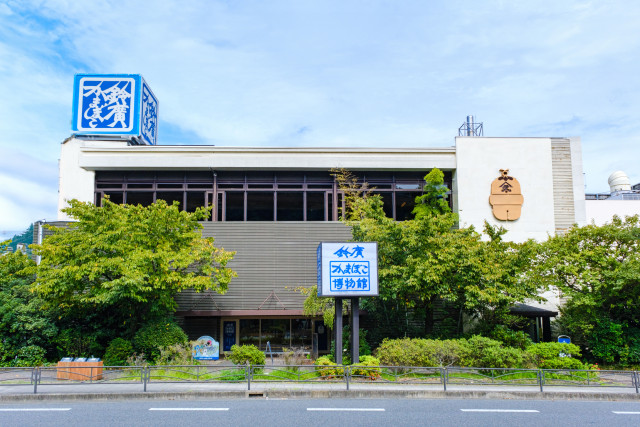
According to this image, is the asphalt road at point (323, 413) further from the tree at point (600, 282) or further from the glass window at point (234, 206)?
the glass window at point (234, 206)

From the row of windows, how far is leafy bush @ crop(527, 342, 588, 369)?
390 inches

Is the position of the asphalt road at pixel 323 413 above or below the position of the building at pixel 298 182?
below

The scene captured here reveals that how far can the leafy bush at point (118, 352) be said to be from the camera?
65.8 ft

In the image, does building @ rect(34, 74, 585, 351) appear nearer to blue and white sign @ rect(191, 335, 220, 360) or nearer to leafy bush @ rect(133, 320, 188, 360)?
blue and white sign @ rect(191, 335, 220, 360)

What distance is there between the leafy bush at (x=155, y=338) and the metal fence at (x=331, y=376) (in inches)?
65.3

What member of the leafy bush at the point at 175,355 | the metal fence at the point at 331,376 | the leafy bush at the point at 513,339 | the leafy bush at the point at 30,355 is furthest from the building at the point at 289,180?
the metal fence at the point at 331,376

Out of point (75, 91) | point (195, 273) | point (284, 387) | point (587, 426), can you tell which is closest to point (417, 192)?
point (195, 273)

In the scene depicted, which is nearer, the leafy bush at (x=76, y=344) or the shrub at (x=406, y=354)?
the shrub at (x=406, y=354)

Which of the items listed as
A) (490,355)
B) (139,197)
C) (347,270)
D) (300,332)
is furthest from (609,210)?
(139,197)

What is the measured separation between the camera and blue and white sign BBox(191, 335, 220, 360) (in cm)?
2219

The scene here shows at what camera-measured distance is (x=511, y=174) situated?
86.9 ft

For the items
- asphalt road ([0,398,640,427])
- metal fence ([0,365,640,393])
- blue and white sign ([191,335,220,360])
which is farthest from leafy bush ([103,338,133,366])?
asphalt road ([0,398,640,427])

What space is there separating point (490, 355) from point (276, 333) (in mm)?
10902

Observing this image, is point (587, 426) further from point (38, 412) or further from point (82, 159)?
point (82, 159)
